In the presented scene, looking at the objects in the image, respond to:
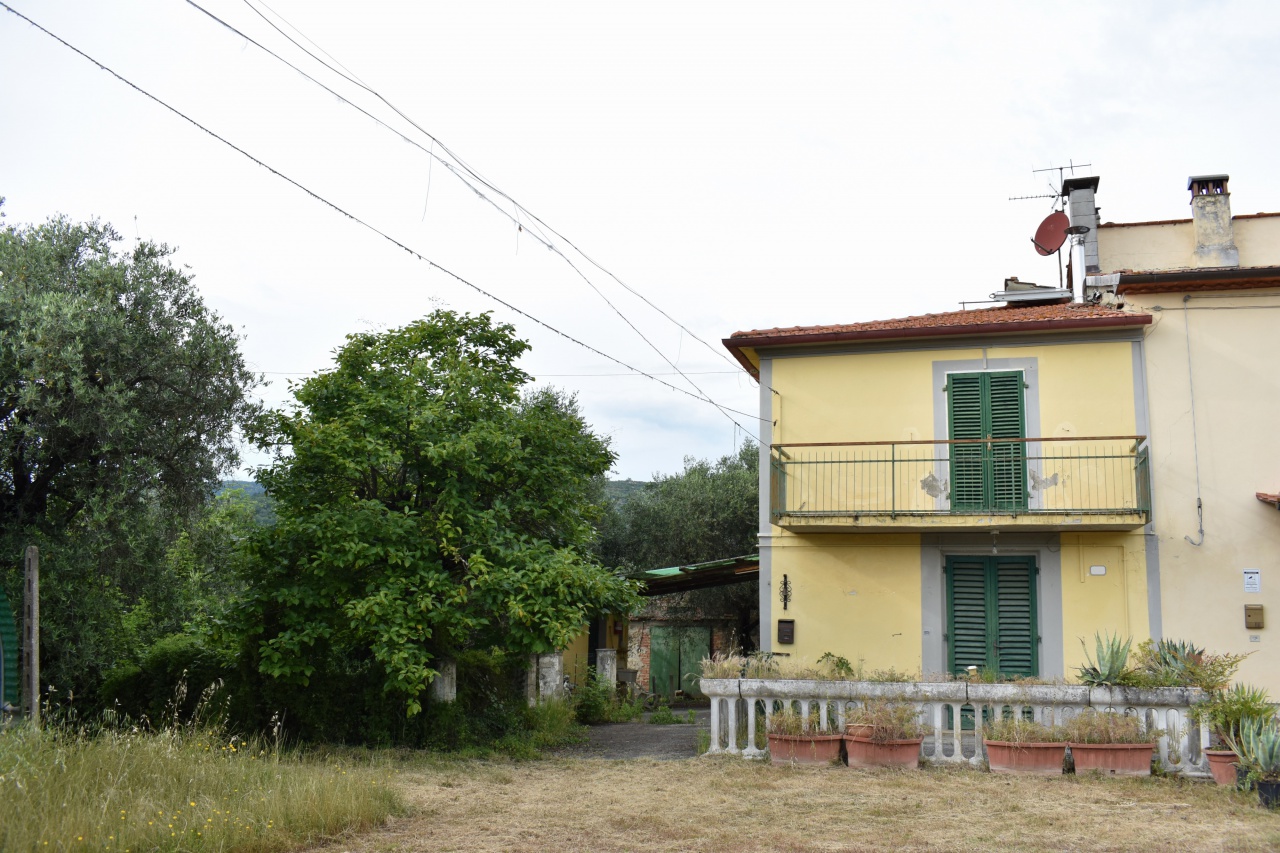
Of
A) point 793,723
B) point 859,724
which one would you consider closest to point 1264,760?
point 859,724

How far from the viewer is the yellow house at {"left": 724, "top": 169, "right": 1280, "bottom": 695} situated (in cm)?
1284

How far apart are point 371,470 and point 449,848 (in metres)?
5.88

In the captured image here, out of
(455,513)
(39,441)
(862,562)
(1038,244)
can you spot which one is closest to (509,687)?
(455,513)

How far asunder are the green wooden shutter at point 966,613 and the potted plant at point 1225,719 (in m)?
3.85

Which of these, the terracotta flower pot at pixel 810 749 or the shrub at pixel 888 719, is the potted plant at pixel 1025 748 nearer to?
the shrub at pixel 888 719

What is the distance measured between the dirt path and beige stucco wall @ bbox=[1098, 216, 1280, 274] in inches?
353

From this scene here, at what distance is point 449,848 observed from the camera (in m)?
6.99

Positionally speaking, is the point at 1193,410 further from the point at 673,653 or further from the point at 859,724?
the point at 673,653

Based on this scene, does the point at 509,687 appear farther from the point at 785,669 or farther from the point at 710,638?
the point at 710,638

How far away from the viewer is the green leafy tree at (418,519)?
10.8 metres

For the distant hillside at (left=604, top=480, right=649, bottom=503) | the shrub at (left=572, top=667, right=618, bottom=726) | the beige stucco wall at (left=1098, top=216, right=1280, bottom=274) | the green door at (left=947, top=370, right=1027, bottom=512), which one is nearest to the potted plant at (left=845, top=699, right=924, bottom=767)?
the green door at (left=947, top=370, right=1027, bottom=512)

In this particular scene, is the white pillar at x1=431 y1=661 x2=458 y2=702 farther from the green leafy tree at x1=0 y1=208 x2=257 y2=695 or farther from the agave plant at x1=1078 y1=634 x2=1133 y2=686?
the agave plant at x1=1078 y1=634 x2=1133 y2=686

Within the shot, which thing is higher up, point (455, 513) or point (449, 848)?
point (455, 513)

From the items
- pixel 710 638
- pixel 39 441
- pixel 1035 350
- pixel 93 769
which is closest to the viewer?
pixel 93 769
